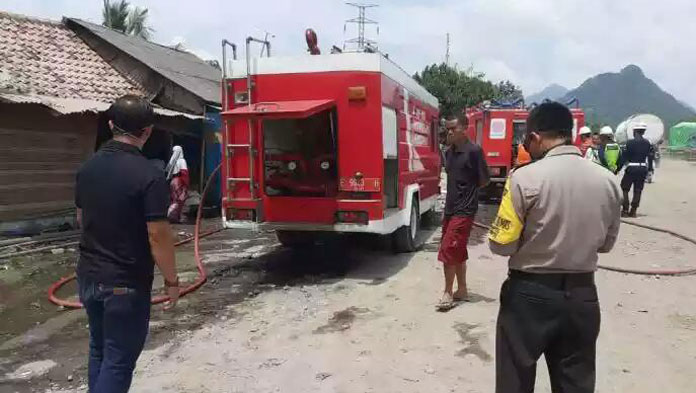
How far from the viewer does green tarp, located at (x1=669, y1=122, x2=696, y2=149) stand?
5316cm

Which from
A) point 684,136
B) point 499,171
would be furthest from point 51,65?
point 684,136

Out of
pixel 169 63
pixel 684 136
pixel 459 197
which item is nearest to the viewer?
pixel 459 197

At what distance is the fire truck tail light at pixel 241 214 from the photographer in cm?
759

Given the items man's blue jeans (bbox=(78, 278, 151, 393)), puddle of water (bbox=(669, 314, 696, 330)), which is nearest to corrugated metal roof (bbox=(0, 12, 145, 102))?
man's blue jeans (bbox=(78, 278, 151, 393))

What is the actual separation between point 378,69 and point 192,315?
11.5ft

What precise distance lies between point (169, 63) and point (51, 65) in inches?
143

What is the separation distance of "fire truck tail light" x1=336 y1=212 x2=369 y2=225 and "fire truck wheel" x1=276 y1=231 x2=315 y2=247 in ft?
6.03

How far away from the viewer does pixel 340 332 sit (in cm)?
548

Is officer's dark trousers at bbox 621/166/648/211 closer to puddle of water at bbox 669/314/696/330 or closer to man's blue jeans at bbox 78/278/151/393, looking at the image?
puddle of water at bbox 669/314/696/330

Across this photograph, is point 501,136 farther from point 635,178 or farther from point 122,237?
point 122,237

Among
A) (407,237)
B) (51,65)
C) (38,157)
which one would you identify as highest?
(51,65)

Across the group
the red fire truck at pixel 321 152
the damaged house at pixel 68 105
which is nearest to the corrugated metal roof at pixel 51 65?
the damaged house at pixel 68 105

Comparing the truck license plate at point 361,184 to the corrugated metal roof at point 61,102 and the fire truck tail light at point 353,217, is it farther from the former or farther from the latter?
the corrugated metal roof at point 61,102

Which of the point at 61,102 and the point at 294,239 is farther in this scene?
the point at 61,102
